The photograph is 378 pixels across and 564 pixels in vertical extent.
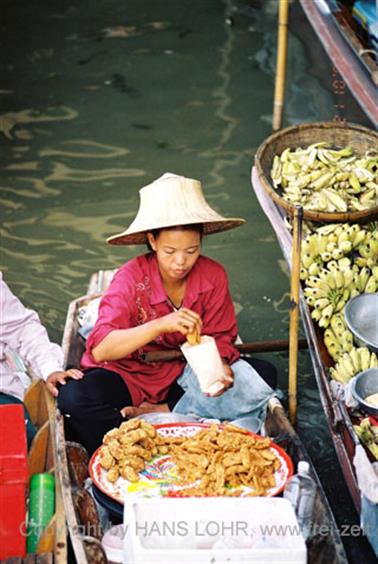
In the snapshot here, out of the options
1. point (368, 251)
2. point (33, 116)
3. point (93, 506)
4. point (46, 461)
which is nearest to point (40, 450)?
point (46, 461)

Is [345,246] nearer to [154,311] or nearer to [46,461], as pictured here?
[154,311]

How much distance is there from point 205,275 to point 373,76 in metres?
2.58

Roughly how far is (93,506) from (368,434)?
43.9 inches

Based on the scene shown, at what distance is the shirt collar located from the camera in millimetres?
4227

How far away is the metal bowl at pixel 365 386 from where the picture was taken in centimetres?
415

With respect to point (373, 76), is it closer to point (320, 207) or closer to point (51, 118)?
point (320, 207)

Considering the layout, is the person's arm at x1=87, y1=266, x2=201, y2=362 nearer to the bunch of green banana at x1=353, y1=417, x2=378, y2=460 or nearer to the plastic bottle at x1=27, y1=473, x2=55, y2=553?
the plastic bottle at x1=27, y1=473, x2=55, y2=553

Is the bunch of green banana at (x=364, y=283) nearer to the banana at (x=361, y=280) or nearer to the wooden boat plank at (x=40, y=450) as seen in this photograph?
the banana at (x=361, y=280)

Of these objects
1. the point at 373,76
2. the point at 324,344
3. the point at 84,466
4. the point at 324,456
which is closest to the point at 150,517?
the point at 84,466

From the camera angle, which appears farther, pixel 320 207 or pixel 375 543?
pixel 320 207

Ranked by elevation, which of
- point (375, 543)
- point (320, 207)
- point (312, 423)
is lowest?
point (312, 423)

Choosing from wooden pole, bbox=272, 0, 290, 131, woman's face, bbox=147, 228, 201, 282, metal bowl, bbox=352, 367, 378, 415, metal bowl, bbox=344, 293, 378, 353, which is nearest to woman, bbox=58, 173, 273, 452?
woman's face, bbox=147, 228, 201, 282

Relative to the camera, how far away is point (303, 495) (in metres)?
3.50

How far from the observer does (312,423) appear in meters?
5.54
